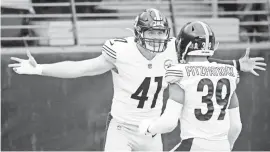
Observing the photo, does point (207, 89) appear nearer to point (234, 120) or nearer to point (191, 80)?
point (191, 80)

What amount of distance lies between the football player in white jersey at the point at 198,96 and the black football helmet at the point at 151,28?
3.37ft

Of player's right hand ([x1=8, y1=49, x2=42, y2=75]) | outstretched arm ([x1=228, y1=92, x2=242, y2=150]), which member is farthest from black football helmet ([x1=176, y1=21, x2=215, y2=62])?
player's right hand ([x1=8, y1=49, x2=42, y2=75])

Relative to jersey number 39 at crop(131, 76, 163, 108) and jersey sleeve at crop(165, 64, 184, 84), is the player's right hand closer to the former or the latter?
jersey number 39 at crop(131, 76, 163, 108)

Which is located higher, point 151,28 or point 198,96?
point 151,28

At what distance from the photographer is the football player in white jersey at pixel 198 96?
4812mm

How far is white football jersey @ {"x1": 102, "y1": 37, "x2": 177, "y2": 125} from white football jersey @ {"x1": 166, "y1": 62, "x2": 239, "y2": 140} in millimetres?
1353

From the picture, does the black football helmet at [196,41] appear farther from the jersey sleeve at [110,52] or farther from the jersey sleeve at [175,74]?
the jersey sleeve at [110,52]

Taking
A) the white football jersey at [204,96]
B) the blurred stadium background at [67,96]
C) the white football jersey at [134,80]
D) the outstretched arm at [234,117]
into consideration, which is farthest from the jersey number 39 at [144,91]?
the blurred stadium background at [67,96]

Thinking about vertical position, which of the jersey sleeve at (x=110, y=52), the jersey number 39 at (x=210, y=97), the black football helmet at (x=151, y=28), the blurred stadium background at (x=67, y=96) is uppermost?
the black football helmet at (x=151, y=28)

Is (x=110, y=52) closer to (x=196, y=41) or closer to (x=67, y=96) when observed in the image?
(x=196, y=41)

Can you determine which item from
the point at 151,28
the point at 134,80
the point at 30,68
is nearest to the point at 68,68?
the point at 30,68

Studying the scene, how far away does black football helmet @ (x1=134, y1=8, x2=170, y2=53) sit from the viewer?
6105mm

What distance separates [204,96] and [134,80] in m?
1.51

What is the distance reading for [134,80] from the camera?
20.5 ft
